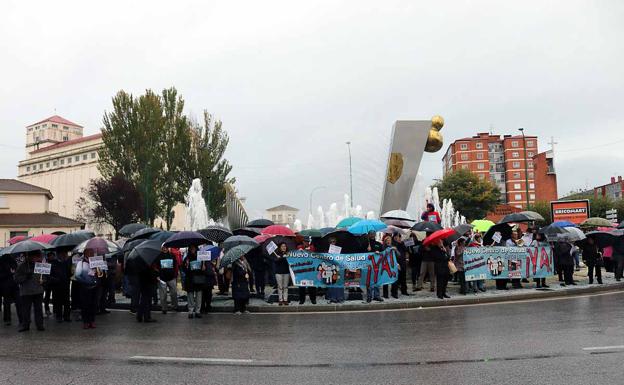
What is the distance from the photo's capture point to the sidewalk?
1342 centimetres

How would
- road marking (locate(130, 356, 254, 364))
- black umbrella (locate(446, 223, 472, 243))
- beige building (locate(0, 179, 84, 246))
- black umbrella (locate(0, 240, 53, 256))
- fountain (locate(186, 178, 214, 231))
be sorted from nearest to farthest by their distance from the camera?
road marking (locate(130, 356, 254, 364))
black umbrella (locate(0, 240, 53, 256))
black umbrella (locate(446, 223, 472, 243))
fountain (locate(186, 178, 214, 231))
beige building (locate(0, 179, 84, 246))

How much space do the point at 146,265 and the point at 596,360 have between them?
8.95 meters

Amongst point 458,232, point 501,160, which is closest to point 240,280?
point 458,232

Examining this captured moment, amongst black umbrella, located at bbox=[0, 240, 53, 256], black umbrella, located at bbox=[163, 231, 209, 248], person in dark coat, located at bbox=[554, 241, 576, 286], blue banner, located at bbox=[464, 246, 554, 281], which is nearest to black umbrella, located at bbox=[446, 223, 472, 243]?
blue banner, located at bbox=[464, 246, 554, 281]

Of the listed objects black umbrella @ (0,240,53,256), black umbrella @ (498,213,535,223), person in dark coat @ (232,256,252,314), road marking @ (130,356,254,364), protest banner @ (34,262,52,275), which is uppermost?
black umbrella @ (498,213,535,223)

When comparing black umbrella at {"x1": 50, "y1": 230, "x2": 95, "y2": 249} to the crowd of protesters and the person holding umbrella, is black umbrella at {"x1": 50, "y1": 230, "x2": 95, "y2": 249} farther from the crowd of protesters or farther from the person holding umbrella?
the person holding umbrella

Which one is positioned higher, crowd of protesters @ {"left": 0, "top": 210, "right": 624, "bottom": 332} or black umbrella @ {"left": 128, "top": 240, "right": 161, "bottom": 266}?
black umbrella @ {"left": 128, "top": 240, "right": 161, "bottom": 266}

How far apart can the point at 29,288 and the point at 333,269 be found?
7040 mm

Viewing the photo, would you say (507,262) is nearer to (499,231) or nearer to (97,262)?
(499,231)

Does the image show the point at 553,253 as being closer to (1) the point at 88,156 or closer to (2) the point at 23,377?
(2) the point at 23,377

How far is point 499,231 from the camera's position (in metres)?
17.1

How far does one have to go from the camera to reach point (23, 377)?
6840 millimetres

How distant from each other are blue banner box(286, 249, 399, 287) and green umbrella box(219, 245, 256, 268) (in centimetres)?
158

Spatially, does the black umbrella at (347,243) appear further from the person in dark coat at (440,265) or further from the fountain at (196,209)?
the fountain at (196,209)
